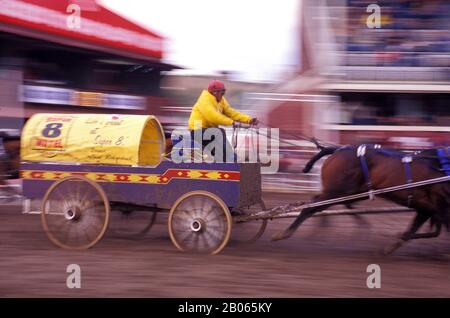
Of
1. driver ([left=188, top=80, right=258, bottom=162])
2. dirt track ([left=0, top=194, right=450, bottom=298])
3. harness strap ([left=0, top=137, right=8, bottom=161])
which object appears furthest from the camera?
harness strap ([left=0, top=137, right=8, bottom=161])

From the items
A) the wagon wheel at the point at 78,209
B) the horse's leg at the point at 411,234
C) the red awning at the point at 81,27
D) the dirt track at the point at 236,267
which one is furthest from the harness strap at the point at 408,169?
the red awning at the point at 81,27

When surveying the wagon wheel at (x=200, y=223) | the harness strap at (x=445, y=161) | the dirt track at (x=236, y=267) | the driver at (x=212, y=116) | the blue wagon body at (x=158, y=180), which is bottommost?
the dirt track at (x=236, y=267)

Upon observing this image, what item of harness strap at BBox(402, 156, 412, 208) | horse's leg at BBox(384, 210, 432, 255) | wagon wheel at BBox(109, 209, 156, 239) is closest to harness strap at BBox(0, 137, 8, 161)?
wagon wheel at BBox(109, 209, 156, 239)

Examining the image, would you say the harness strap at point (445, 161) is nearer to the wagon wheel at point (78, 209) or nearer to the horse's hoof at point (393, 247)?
the horse's hoof at point (393, 247)

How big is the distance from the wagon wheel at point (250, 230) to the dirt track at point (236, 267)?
43mm

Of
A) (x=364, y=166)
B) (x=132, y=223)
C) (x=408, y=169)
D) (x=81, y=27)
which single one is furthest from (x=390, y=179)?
(x=81, y=27)

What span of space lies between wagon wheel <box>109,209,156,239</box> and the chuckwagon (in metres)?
0.80

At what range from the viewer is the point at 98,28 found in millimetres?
20766

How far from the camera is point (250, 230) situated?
8672mm

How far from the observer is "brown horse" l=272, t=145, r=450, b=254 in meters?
7.13

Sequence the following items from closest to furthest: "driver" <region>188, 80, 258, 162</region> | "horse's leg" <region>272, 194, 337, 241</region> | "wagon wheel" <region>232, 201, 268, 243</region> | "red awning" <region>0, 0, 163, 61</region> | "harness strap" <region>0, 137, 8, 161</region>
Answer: "horse's leg" <region>272, 194, 337, 241</region> < "driver" <region>188, 80, 258, 162</region> < "wagon wheel" <region>232, 201, 268, 243</region> < "harness strap" <region>0, 137, 8, 161</region> < "red awning" <region>0, 0, 163, 61</region>

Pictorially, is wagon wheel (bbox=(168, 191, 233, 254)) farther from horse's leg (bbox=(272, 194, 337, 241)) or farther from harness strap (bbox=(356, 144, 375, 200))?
harness strap (bbox=(356, 144, 375, 200))

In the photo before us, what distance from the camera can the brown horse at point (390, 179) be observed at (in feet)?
23.4

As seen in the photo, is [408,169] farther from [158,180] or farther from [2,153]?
[2,153]
